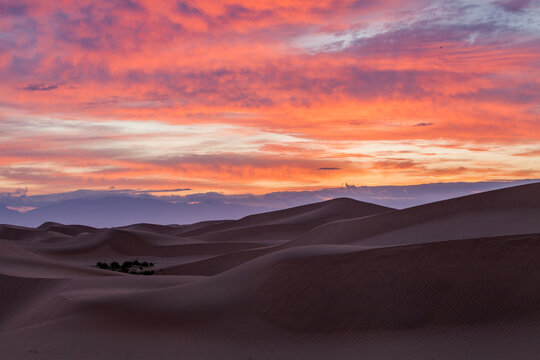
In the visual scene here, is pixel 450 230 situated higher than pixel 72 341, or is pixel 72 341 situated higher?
pixel 450 230

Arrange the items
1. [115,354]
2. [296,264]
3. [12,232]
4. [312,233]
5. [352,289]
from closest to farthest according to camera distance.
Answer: [115,354], [352,289], [296,264], [312,233], [12,232]

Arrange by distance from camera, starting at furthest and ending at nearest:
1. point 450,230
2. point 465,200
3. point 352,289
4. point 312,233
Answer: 1. point 312,233
2. point 465,200
3. point 450,230
4. point 352,289

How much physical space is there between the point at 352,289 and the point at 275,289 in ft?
7.33

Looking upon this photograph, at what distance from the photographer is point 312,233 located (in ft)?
140

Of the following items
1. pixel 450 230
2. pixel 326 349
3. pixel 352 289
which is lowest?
pixel 326 349

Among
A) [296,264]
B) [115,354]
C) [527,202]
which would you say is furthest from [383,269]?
[527,202]

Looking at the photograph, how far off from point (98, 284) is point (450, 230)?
1755 centimetres

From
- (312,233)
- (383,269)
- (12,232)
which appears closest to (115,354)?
(383,269)

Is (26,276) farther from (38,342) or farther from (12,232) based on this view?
(12,232)

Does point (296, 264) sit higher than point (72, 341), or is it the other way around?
point (296, 264)

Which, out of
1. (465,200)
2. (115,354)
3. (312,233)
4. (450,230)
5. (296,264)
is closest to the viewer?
(115,354)

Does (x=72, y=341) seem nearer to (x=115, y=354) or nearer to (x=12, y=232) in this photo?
(x=115, y=354)

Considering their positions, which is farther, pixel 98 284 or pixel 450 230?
pixel 450 230

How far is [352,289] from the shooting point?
17219 millimetres
